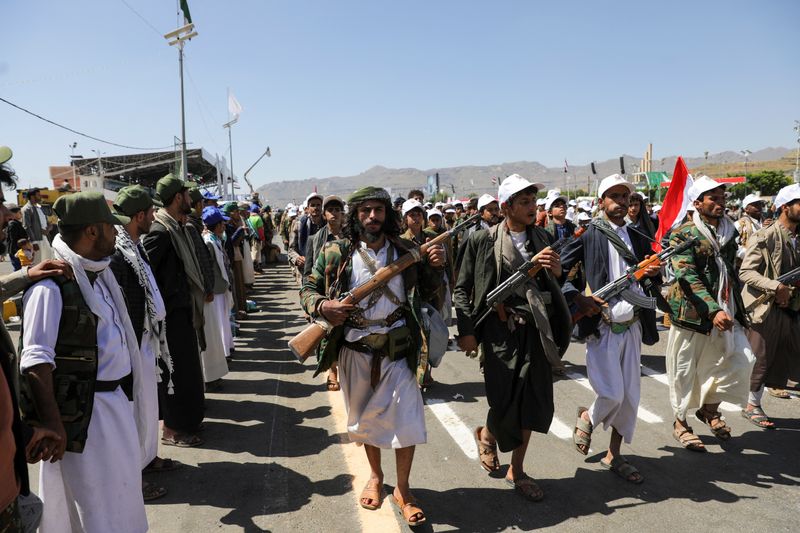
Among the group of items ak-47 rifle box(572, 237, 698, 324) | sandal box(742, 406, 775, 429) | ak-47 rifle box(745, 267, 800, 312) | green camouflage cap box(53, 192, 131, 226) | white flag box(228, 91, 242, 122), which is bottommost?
sandal box(742, 406, 775, 429)

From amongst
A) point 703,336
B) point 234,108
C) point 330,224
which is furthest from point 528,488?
point 234,108

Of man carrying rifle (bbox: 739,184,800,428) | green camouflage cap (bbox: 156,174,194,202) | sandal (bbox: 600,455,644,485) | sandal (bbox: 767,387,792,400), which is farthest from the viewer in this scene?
sandal (bbox: 767,387,792,400)

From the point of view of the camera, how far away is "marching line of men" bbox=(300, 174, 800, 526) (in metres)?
3.73

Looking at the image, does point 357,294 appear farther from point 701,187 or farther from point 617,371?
point 701,187

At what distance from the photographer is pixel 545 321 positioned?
3.81 m

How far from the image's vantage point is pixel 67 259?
2777mm

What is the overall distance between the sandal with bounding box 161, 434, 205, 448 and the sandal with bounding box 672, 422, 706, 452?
4349 mm

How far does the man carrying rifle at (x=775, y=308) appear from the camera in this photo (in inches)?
211

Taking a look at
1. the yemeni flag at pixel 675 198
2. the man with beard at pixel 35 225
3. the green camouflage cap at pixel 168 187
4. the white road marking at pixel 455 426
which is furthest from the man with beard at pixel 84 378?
the man with beard at pixel 35 225

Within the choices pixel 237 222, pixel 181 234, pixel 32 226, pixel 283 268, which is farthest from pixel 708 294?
pixel 283 268

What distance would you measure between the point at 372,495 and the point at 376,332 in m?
1.16

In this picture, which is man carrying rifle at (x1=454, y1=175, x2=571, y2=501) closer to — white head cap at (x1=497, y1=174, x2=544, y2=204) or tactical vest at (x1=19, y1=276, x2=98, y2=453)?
white head cap at (x1=497, y1=174, x2=544, y2=204)

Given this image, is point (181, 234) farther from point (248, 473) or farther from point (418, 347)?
point (418, 347)

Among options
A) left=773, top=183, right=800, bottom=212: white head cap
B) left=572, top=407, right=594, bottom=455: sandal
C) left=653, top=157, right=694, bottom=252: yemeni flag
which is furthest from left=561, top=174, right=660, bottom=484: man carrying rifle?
left=653, top=157, right=694, bottom=252: yemeni flag
